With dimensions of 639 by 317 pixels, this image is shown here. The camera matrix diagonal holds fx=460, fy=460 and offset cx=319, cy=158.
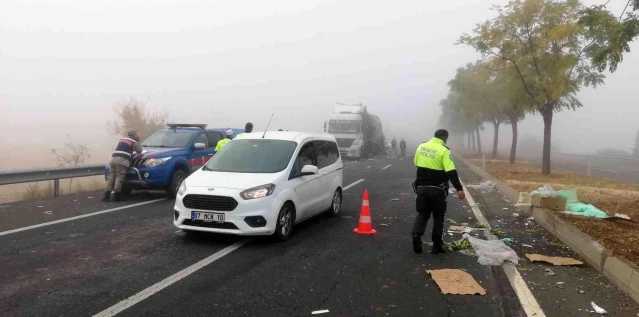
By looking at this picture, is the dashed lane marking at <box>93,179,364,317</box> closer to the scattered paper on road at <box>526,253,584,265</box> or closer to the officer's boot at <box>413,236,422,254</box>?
the officer's boot at <box>413,236,422,254</box>

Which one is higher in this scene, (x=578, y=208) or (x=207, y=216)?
(x=207, y=216)

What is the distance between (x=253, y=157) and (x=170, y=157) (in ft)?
14.6

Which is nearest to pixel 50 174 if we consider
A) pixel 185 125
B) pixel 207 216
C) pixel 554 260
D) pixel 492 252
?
pixel 185 125

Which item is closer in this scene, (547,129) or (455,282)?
(455,282)

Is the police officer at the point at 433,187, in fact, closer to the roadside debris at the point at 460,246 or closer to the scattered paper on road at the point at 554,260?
the roadside debris at the point at 460,246

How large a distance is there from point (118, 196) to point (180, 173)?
1602 millimetres

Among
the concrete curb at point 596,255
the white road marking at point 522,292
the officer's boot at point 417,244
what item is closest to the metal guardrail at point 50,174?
the officer's boot at point 417,244

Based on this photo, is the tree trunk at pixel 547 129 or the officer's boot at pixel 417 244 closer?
the officer's boot at pixel 417 244

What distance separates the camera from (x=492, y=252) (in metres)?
6.55

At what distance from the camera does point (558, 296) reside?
4988 mm

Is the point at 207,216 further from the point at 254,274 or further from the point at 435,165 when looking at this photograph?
the point at 435,165

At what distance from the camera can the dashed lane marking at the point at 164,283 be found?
4.39 metres

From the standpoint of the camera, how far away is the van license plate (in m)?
6.73

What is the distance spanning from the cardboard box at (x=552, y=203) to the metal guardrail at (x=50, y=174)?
11.9 meters
